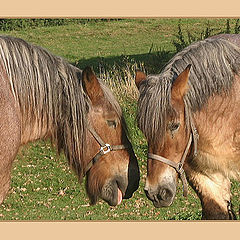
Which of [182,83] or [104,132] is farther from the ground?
[182,83]

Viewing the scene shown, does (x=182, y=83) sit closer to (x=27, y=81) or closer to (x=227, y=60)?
(x=227, y=60)

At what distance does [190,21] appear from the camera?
1912 centimetres

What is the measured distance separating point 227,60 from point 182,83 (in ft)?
2.25

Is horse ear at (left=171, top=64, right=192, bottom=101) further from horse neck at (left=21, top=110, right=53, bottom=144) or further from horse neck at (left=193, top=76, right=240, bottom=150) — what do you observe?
horse neck at (left=21, top=110, right=53, bottom=144)

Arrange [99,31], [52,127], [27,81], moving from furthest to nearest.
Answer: [99,31], [52,127], [27,81]

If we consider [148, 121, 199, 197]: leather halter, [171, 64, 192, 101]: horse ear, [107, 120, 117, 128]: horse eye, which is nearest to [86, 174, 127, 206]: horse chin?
[148, 121, 199, 197]: leather halter

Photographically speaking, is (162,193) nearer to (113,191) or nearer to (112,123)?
(113,191)

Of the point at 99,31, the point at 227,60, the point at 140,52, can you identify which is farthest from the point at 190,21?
the point at 227,60

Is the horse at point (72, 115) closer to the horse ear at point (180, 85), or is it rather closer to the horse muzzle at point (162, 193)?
the horse muzzle at point (162, 193)

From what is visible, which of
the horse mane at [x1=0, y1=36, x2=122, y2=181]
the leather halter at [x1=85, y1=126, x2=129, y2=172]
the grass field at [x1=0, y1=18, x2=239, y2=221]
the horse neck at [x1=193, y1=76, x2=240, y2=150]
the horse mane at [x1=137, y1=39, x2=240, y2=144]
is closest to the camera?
the horse mane at [x1=0, y1=36, x2=122, y2=181]

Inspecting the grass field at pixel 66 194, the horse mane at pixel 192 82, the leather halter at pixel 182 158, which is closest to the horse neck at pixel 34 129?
the grass field at pixel 66 194

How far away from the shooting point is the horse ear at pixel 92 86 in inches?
171

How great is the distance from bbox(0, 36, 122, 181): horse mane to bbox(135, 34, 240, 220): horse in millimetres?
454

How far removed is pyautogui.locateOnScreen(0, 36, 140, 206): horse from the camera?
13.3 ft
